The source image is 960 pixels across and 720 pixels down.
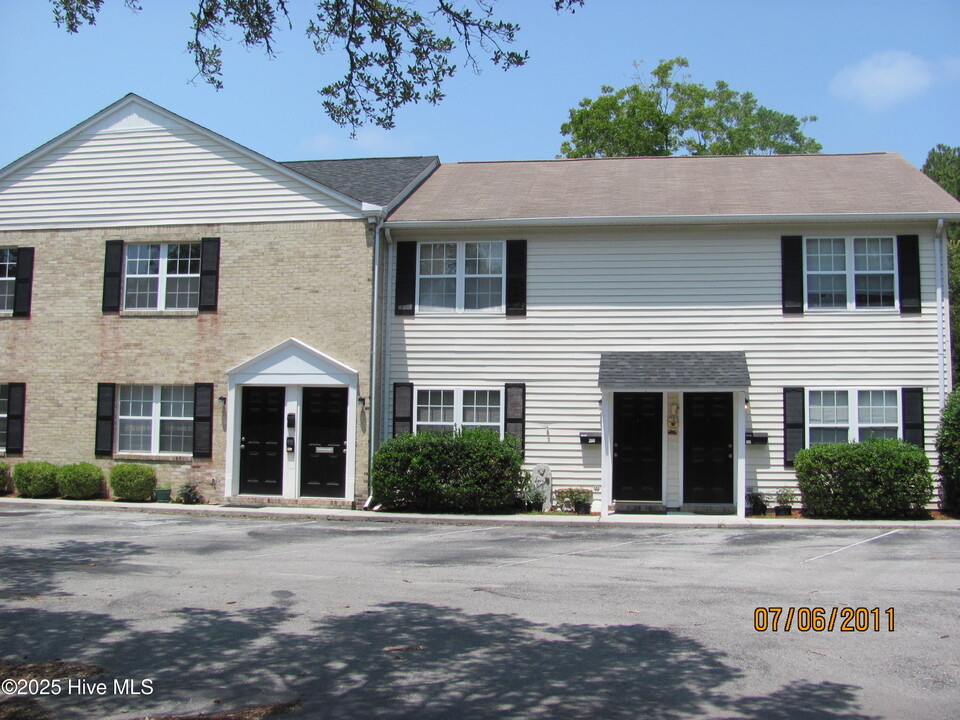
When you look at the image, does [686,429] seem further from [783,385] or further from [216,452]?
[216,452]

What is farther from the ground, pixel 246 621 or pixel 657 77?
pixel 657 77

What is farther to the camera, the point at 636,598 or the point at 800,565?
the point at 800,565

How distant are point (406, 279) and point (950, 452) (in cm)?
1018

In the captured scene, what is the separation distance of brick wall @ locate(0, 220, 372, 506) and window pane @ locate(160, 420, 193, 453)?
30 cm

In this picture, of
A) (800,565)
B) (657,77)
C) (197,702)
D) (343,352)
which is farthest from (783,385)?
(657,77)

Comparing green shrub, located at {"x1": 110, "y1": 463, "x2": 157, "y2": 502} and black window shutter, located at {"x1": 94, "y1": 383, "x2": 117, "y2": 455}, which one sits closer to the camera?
green shrub, located at {"x1": 110, "y1": 463, "x2": 157, "y2": 502}

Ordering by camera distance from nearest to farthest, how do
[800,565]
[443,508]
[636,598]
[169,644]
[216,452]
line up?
[169,644] → [636,598] → [800,565] → [443,508] → [216,452]

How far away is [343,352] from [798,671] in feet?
38.8

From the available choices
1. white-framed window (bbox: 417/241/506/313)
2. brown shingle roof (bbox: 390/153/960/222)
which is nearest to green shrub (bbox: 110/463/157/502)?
white-framed window (bbox: 417/241/506/313)

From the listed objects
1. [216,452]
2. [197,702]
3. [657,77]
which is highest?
[657,77]

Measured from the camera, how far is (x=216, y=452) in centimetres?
1695

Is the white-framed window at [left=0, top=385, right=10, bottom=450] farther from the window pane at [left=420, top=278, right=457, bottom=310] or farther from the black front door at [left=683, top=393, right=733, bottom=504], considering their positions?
the black front door at [left=683, top=393, right=733, bottom=504]

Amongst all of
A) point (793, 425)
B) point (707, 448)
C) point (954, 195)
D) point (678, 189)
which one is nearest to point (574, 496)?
point (707, 448)

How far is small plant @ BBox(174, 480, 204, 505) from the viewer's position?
1689 centimetres
